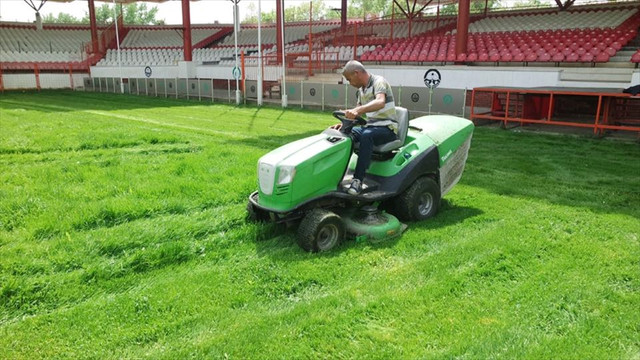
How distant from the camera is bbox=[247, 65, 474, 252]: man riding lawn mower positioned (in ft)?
14.9

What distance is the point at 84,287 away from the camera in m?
3.98

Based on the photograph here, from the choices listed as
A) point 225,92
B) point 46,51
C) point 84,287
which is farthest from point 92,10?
point 84,287

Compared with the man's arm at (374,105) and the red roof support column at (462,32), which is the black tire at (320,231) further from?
the red roof support column at (462,32)

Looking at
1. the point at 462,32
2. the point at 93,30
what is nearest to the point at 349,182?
the point at 462,32

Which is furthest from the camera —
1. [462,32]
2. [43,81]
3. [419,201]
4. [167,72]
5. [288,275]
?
[43,81]

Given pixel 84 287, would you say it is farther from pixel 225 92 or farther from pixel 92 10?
pixel 92 10

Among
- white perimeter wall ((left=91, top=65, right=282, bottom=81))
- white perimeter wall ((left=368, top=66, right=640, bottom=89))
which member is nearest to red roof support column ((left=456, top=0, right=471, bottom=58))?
white perimeter wall ((left=368, top=66, right=640, bottom=89))

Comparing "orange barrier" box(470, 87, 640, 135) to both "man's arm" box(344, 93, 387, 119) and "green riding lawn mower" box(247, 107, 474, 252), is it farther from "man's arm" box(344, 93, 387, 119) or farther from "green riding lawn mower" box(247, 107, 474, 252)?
"man's arm" box(344, 93, 387, 119)

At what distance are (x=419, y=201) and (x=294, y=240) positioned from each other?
142cm

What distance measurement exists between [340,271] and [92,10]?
35326 millimetres

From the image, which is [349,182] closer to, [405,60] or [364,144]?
[364,144]

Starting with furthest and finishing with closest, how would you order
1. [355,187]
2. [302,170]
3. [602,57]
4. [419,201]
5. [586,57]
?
[586,57] → [602,57] → [419,201] → [355,187] → [302,170]

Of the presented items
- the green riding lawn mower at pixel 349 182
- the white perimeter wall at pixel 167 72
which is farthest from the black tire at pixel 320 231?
the white perimeter wall at pixel 167 72

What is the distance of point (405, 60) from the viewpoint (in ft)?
66.7
